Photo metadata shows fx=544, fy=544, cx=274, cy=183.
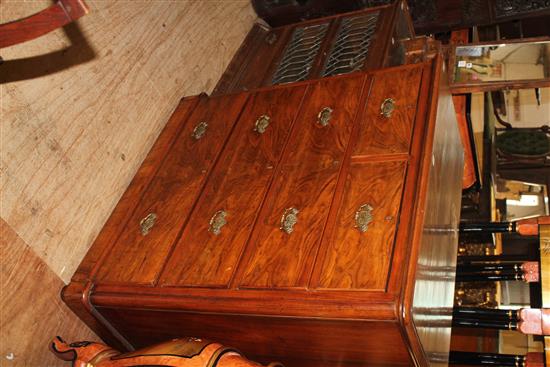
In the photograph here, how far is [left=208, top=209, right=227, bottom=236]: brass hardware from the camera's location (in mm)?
2354

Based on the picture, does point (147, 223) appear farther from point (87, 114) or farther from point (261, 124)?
point (261, 124)

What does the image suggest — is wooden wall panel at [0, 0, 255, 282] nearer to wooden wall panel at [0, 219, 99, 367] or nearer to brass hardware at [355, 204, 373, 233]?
wooden wall panel at [0, 219, 99, 367]

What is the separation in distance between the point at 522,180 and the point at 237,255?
367cm

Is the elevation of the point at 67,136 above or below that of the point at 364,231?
above

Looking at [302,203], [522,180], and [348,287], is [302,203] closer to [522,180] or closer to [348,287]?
[348,287]

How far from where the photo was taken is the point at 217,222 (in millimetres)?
2381

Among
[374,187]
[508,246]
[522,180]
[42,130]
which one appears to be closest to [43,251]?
[42,130]

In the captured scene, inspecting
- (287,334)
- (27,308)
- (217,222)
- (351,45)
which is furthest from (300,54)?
(27,308)

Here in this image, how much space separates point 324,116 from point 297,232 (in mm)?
693

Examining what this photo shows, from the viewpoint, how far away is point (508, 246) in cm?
438

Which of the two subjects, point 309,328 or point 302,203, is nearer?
point 309,328

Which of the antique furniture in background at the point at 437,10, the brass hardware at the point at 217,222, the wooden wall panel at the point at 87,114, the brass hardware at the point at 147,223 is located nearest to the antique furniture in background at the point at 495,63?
the antique furniture in background at the point at 437,10

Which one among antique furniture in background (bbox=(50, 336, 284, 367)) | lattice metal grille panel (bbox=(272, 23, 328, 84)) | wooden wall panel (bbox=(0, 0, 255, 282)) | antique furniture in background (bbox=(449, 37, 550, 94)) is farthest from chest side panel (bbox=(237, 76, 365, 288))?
wooden wall panel (bbox=(0, 0, 255, 282))

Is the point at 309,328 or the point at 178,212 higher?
the point at 178,212
